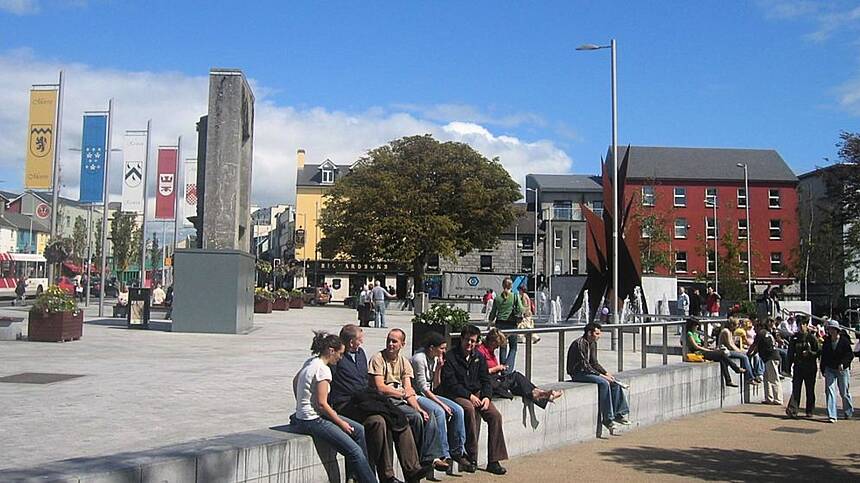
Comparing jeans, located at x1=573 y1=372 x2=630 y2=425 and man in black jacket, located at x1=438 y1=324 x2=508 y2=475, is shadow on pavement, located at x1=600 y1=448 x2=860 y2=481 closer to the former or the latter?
jeans, located at x1=573 y1=372 x2=630 y2=425

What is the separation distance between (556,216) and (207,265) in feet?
213

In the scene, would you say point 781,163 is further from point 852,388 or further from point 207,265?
point 207,265

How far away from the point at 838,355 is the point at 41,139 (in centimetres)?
2296

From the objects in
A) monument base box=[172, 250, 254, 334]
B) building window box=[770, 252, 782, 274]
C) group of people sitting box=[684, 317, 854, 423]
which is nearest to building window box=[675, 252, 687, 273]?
building window box=[770, 252, 782, 274]

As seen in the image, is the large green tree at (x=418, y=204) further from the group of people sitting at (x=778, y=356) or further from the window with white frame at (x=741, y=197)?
the group of people sitting at (x=778, y=356)

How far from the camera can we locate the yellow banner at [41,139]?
2605 cm

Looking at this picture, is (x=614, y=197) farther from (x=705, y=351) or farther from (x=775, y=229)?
(x=775, y=229)

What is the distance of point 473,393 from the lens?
9078mm

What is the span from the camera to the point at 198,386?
12.3 m

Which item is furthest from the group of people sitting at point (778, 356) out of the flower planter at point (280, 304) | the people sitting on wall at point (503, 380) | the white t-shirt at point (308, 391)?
the flower planter at point (280, 304)

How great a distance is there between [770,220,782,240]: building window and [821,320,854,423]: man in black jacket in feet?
216

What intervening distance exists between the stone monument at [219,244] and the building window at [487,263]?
60449 millimetres

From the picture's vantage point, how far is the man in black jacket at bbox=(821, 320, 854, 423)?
14586 millimetres

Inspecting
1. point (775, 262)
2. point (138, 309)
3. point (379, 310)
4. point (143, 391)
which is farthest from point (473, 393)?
point (775, 262)
